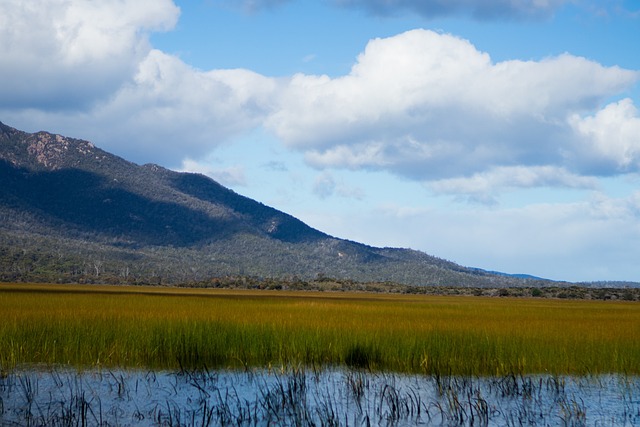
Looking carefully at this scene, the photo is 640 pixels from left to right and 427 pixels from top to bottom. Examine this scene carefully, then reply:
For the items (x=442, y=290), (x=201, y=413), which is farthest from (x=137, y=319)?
(x=442, y=290)

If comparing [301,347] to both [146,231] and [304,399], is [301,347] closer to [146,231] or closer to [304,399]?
[304,399]

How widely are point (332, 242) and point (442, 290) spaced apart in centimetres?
7963

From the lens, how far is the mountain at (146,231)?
Answer: 124188mm

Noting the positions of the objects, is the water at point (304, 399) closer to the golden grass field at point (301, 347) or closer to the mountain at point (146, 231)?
the golden grass field at point (301, 347)

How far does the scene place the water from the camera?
1273 centimetres

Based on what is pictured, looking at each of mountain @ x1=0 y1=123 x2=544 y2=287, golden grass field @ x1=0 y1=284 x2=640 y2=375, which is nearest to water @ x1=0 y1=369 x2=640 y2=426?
golden grass field @ x1=0 y1=284 x2=640 y2=375

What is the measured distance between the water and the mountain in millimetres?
88002

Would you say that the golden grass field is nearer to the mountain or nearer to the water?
the water

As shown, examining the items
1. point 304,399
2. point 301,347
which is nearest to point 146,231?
point 301,347

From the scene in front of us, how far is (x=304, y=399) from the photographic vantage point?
14.3 m

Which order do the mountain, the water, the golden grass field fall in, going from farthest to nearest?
the mountain → the golden grass field → the water

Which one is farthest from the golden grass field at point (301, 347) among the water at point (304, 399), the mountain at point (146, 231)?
the mountain at point (146, 231)

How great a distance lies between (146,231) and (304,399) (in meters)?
155

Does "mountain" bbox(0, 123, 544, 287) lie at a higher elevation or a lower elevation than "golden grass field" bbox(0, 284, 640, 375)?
higher
